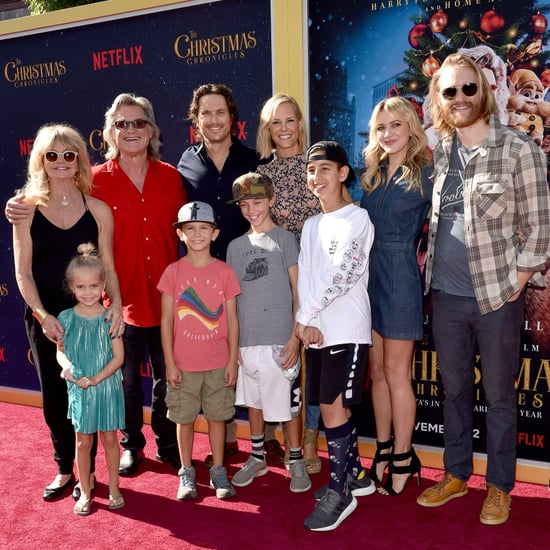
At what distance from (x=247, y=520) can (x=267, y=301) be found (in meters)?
1.14

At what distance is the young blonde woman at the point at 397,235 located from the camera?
→ 3.31 metres

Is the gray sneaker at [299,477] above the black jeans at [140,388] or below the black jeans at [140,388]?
below

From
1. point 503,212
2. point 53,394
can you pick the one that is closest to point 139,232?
point 53,394

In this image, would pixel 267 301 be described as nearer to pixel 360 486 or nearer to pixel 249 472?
pixel 249 472

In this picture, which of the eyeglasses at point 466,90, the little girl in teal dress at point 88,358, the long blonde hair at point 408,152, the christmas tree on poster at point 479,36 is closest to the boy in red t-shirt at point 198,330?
the little girl in teal dress at point 88,358

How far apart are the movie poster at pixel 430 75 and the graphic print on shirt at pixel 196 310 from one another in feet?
4.42

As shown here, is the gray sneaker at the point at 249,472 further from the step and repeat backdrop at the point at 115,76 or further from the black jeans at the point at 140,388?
the step and repeat backdrop at the point at 115,76

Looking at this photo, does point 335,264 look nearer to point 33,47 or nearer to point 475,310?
point 475,310

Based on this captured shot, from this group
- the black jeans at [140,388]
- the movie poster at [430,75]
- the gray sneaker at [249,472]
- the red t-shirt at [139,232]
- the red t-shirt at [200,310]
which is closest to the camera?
the red t-shirt at [200,310]

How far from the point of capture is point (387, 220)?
3.33 metres

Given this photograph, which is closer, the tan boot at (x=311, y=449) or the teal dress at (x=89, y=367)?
the teal dress at (x=89, y=367)

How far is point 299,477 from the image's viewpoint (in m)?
3.63

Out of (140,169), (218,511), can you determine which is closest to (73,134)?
(140,169)

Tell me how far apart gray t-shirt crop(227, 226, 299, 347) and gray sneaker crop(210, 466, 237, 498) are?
0.74 meters
